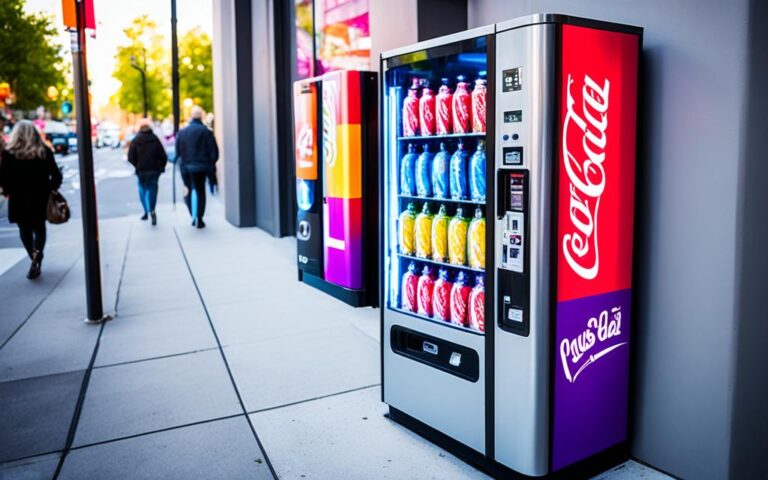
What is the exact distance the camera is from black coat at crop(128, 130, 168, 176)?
11930mm

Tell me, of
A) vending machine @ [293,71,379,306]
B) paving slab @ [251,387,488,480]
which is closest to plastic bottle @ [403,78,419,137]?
paving slab @ [251,387,488,480]

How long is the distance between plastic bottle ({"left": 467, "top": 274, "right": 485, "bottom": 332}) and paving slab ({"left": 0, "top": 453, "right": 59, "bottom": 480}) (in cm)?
227

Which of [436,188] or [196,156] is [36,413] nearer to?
[436,188]

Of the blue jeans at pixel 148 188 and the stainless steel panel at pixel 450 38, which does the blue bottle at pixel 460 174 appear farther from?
the blue jeans at pixel 148 188

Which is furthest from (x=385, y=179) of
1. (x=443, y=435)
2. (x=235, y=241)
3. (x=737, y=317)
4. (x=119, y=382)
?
(x=235, y=241)

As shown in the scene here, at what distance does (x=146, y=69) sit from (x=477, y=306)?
46.8 meters

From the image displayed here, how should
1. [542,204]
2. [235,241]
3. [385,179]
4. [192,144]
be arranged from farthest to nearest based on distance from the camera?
[192,144]
[235,241]
[385,179]
[542,204]

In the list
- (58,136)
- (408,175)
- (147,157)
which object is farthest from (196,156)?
(58,136)

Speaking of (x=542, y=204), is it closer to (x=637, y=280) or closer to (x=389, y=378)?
(x=637, y=280)

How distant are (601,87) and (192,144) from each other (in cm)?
956

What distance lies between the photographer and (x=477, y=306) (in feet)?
11.1

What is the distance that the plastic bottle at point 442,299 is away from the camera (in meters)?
3.61

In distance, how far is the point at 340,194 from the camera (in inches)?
263

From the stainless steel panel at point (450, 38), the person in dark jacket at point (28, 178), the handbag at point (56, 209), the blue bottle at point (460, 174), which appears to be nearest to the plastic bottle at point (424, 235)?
the blue bottle at point (460, 174)
